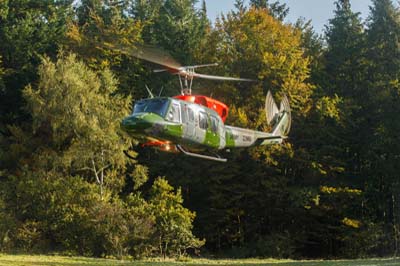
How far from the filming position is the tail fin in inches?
835

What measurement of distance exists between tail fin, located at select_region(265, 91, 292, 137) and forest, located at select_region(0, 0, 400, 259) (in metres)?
6.91

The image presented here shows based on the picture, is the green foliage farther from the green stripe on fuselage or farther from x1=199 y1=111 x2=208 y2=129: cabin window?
x1=199 y1=111 x2=208 y2=129: cabin window

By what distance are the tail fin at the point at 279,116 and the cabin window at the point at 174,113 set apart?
6719 millimetres

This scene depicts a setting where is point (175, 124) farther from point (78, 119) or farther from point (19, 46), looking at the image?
point (19, 46)

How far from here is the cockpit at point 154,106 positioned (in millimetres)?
14539

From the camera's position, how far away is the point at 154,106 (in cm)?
1466

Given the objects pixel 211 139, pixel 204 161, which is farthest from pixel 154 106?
pixel 204 161

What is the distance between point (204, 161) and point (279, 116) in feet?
32.7

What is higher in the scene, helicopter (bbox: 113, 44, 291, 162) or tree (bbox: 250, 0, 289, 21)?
tree (bbox: 250, 0, 289, 21)

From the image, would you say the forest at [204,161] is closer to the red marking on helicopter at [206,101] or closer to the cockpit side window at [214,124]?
the red marking on helicopter at [206,101]

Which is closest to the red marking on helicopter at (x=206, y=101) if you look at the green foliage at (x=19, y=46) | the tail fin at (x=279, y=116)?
the tail fin at (x=279, y=116)

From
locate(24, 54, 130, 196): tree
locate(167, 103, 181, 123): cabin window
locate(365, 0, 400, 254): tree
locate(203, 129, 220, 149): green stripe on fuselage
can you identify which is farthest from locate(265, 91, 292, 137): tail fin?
locate(365, 0, 400, 254): tree

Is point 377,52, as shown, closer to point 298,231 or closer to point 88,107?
point 298,231

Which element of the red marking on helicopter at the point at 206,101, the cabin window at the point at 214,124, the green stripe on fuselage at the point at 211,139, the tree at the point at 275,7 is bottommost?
the green stripe on fuselage at the point at 211,139
